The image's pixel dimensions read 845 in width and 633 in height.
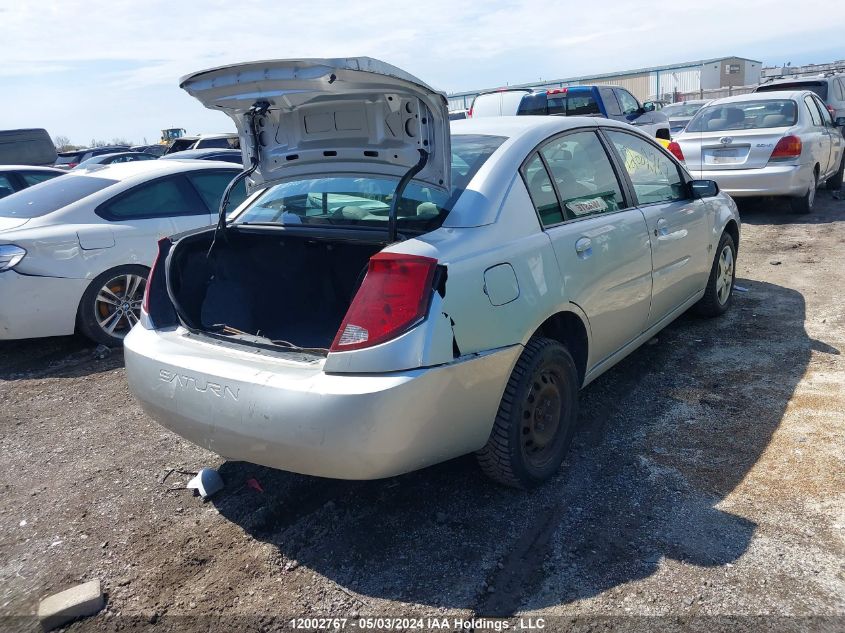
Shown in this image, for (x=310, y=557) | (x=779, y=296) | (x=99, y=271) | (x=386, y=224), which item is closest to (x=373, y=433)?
(x=310, y=557)

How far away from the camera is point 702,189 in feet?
15.8

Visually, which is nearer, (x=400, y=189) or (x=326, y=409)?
(x=326, y=409)

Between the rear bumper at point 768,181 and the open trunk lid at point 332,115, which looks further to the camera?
the rear bumper at point 768,181

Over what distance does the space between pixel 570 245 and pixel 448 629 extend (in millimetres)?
1762

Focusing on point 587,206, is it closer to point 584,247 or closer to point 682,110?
point 584,247

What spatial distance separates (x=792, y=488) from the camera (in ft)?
10.3

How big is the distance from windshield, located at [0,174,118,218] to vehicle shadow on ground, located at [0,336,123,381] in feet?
3.60

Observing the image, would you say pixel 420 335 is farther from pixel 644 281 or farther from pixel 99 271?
pixel 99 271

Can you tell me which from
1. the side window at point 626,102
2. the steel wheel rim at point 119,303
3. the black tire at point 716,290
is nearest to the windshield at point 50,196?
the steel wheel rim at point 119,303

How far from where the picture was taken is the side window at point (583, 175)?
11.5 ft

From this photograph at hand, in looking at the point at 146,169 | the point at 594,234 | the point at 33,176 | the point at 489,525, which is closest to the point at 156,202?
the point at 146,169

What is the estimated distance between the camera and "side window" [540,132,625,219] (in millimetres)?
3500

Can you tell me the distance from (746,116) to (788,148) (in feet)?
3.12

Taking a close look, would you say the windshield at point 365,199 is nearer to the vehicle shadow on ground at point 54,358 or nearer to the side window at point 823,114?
the vehicle shadow on ground at point 54,358
